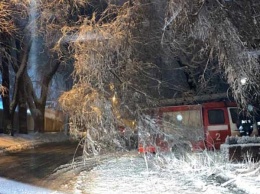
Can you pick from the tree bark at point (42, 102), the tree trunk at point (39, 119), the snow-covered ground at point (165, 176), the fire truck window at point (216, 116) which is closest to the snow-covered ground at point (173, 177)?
the snow-covered ground at point (165, 176)

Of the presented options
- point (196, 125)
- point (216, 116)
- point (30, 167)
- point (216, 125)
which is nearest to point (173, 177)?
point (196, 125)

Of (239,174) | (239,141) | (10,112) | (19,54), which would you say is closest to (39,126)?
(10,112)

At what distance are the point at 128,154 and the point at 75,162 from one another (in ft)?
6.68

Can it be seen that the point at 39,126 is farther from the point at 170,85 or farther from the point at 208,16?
the point at 208,16

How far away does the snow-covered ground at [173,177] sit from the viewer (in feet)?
29.9

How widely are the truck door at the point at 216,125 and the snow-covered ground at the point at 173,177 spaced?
148 inches

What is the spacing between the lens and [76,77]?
12.7m

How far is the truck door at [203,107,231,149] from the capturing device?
1644cm

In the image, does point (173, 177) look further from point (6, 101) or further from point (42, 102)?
point (42, 102)

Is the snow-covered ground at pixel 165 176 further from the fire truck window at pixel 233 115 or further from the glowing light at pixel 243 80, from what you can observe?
the fire truck window at pixel 233 115

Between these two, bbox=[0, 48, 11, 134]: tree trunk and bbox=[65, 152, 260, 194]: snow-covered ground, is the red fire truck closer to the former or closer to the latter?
bbox=[65, 152, 260, 194]: snow-covered ground

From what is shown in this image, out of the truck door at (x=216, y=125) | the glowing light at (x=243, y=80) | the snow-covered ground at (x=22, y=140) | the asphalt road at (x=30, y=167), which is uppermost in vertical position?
the glowing light at (x=243, y=80)

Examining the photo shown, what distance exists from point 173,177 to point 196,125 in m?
5.50

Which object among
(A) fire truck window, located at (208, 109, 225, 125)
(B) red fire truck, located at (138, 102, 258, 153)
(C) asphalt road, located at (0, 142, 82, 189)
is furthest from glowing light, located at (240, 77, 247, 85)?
(A) fire truck window, located at (208, 109, 225, 125)
